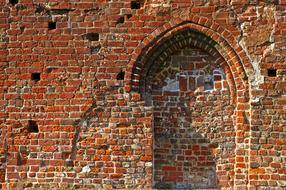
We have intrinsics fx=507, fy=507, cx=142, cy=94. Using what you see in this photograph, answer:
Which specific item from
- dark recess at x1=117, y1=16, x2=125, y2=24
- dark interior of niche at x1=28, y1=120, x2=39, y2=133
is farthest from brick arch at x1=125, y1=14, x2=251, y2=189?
dark interior of niche at x1=28, y1=120, x2=39, y2=133

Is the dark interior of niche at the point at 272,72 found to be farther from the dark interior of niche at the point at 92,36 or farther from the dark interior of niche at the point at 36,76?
the dark interior of niche at the point at 36,76

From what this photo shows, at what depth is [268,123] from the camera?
25.8 feet

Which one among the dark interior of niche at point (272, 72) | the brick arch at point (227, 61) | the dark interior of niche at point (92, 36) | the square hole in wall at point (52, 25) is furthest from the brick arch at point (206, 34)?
the square hole in wall at point (52, 25)

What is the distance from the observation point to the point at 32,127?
8.14m

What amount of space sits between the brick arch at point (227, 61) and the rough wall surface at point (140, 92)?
0.6 inches

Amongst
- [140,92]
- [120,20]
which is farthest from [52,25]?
[140,92]

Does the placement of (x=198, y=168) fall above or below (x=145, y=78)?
below

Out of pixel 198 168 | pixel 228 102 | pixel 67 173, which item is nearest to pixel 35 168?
pixel 67 173

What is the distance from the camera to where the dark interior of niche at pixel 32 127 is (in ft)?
26.6

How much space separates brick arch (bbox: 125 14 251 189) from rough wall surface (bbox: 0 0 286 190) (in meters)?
0.02

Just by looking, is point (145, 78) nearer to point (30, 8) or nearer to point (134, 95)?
point (134, 95)

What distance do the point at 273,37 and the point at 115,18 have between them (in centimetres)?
253

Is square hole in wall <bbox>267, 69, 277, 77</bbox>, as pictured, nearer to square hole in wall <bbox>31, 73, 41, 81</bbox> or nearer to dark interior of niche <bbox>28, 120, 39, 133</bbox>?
square hole in wall <bbox>31, 73, 41, 81</bbox>

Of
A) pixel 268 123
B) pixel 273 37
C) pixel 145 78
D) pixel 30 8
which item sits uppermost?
pixel 30 8
